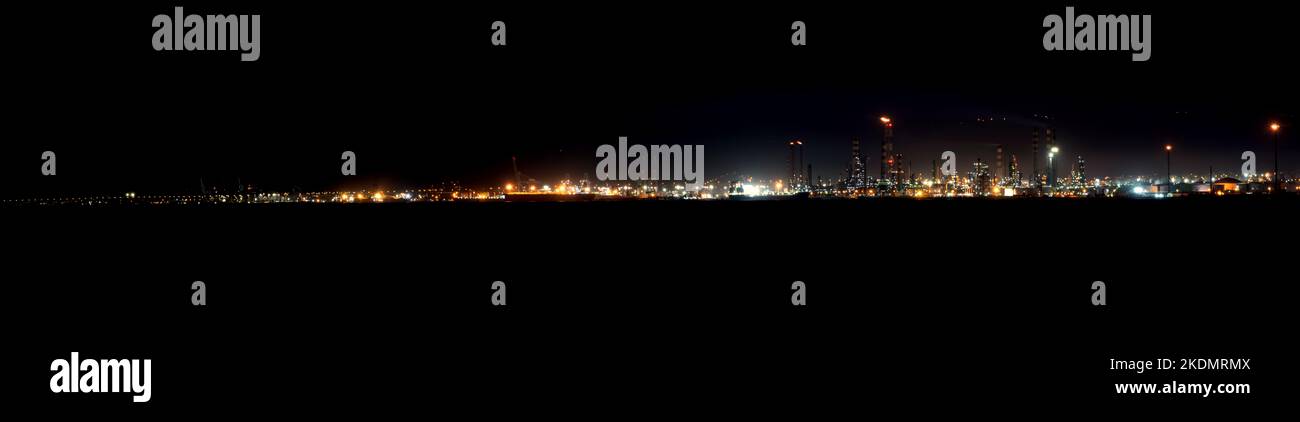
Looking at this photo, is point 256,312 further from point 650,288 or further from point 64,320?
point 650,288

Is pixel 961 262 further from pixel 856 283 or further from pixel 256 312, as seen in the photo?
pixel 256 312

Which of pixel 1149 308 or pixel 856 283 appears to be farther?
pixel 856 283
